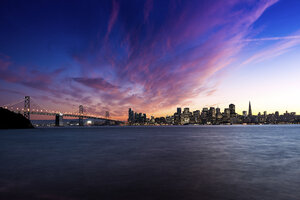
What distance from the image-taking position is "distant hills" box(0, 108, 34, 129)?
109 metres

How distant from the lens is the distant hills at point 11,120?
357 ft

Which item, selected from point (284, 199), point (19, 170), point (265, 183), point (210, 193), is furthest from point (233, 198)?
point (19, 170)

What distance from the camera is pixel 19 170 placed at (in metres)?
14.9

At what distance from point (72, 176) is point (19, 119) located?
126215 mm

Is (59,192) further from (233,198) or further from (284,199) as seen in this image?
(284,199)

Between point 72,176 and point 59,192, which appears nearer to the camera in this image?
point 59,192

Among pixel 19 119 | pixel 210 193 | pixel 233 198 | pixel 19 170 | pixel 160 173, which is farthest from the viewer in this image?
pixel 19 119

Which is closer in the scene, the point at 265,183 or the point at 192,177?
the point at 265,183

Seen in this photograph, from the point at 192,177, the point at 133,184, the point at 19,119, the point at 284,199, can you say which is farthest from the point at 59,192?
the point at 19,119

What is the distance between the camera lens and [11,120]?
370 ft

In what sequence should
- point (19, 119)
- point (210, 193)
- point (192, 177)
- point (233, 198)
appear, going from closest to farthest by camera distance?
point (233, 198) → point (210, 193) → point (192, 177) → point (19, 119)

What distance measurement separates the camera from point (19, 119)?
392 feet

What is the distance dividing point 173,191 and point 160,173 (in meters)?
4.07

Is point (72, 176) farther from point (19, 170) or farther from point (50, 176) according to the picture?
point (19, 170)
